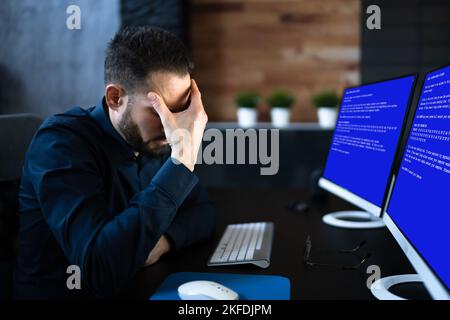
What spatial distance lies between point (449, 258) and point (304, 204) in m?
0.94

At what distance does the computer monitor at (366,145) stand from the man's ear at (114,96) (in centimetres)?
63

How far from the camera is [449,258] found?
56 centimetres

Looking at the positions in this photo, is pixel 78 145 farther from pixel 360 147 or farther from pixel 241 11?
pixel 241 11

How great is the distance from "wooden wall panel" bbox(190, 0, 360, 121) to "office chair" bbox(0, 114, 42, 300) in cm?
200

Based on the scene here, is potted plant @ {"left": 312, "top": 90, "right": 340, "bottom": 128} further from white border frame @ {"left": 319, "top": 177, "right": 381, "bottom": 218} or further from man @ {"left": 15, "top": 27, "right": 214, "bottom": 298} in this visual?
man @ {"left": 15, "top": 27, "right": 214, "bottom": 298}

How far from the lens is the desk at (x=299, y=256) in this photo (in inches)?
31.9

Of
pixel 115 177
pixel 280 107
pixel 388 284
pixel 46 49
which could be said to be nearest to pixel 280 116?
A: pixel 280 107

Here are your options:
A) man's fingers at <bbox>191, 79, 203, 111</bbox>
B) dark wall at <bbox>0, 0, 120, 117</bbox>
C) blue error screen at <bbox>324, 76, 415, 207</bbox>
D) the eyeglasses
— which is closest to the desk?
the eyeglasses

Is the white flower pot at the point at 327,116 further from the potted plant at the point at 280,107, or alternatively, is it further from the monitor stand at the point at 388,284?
the monitor stand at the point at 388,284

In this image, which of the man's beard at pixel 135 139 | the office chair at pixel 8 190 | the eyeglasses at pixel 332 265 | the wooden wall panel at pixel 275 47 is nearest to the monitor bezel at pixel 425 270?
the eyeglasses at pixel 332 265

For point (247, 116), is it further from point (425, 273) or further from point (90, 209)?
point (425, 273)

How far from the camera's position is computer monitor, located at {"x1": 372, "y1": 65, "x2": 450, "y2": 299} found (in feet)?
1.98

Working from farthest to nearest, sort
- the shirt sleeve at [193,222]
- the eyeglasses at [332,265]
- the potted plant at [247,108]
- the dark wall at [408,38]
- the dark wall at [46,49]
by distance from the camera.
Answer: the potted plant at [247,108]
the dark wall at [408,38]
the dark wall at [46,49]
the shirt sleeve at [193,222]
the eyeglasses at [332,265]
